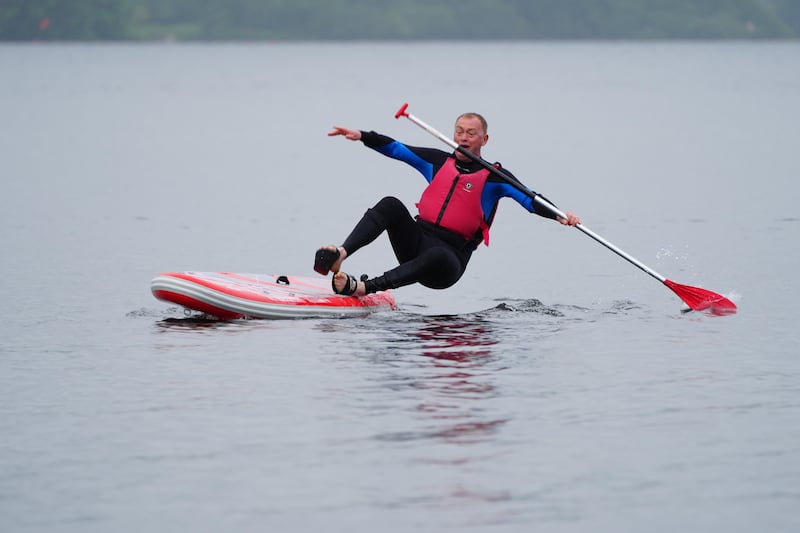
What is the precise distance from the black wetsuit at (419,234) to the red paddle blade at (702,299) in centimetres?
163

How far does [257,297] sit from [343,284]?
745 millimetres

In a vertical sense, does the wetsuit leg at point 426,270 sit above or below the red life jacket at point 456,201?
below

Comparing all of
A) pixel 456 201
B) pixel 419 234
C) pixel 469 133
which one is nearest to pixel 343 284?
pixel 419 234

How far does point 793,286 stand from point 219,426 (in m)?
8.07

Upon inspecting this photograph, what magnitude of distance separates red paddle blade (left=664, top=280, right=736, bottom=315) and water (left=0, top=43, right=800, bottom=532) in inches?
5.3

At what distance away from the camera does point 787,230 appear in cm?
2092

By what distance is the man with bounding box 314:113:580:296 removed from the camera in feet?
43.3

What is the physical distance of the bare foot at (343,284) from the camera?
43.2 feet

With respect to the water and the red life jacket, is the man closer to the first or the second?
the red life jacket

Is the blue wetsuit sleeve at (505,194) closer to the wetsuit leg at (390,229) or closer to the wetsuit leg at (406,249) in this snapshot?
the wetsuit leg at (406,249)

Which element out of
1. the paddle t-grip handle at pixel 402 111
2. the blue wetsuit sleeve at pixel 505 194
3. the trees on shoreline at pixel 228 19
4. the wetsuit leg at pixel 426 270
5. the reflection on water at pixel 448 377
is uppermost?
the trees on shoreline at pixel 228 19

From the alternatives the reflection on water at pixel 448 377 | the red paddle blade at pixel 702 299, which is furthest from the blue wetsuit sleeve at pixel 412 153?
the red paddle blade at pixel 702 299

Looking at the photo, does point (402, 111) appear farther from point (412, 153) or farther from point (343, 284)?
point (343, 284)

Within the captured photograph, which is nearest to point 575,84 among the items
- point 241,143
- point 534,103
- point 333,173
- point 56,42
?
point 534,103
